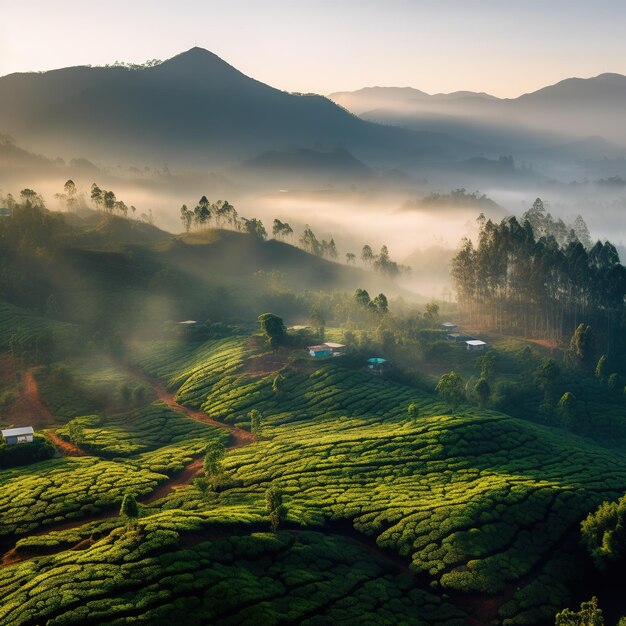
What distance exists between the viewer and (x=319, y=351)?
456ft

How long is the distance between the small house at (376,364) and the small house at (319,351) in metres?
9.47

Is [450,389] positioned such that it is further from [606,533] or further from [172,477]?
[172,477]

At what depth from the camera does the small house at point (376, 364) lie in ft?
444

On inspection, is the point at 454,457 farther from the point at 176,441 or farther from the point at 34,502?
the point at 34,502

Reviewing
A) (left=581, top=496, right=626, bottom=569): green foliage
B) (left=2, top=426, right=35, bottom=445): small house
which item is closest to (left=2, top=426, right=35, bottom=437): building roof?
(left=2, top=426, right=35, bottom=445): small house

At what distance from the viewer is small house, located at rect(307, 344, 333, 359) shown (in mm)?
138500

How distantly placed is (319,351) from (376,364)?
13.4m

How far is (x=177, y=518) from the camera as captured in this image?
66750 mm

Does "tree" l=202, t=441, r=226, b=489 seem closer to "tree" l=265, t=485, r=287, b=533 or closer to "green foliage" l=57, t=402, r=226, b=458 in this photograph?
"tree" l=265, t=485, r=287, b=533

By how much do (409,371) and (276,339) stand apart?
3135cm

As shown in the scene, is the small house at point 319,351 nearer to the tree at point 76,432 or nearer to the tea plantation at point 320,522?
the tea plantation at point 320,522

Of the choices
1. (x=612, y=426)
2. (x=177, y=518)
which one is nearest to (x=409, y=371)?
(x=612, y=426)

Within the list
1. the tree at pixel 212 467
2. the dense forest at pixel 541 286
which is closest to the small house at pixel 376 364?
the dense forest at pixel 541 286

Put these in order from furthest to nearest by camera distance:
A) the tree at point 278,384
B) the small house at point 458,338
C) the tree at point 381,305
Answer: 1. the tree at point 381,305
2. the small house at point 458,338
3. the tree at point 278,384
